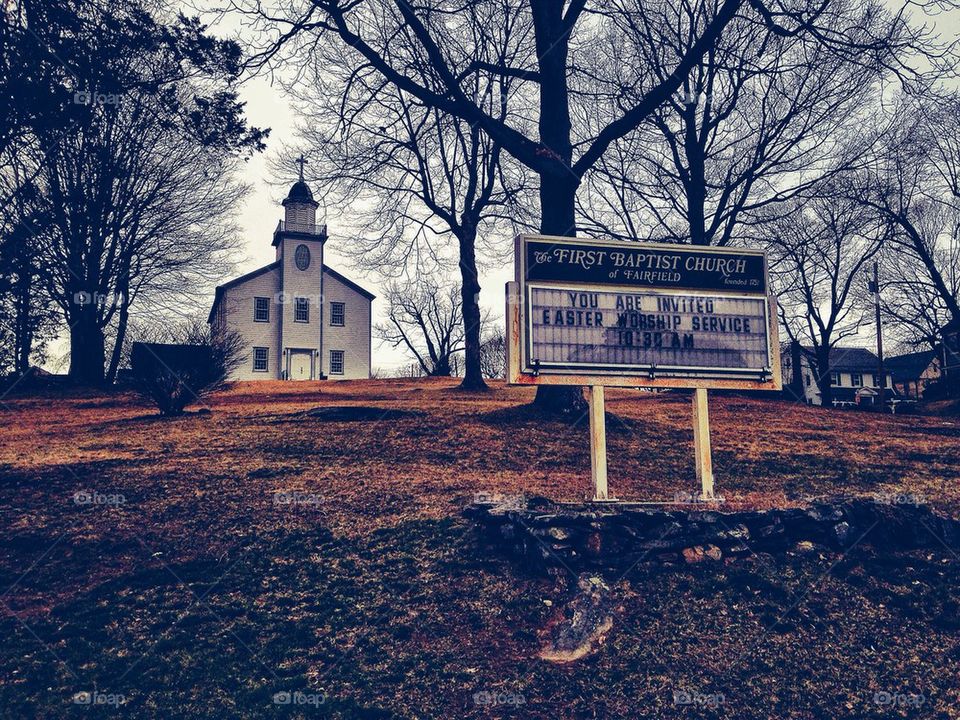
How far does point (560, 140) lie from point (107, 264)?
18927 millimetres

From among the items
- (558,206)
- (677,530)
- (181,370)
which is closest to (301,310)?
(181,370)

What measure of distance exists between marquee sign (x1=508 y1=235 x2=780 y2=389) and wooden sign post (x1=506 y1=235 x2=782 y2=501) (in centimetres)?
1

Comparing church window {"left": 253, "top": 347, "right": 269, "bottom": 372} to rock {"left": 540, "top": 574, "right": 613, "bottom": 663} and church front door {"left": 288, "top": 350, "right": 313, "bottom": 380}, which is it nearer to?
church front door {"left": 288, "top": 350, "right": 313, "bottom": 380}

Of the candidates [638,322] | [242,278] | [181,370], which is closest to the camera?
[638,322]

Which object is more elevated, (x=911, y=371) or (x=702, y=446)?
(x=911, y=371)

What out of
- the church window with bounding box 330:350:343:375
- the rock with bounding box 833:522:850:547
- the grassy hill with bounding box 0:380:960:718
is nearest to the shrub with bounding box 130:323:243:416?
the grassy hill with bounding box 0:380:960:718

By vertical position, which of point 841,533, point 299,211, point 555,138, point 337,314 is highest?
point 299,211

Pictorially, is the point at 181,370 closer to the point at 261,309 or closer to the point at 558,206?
the point at 558,206

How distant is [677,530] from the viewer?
833 cm

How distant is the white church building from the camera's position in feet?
130

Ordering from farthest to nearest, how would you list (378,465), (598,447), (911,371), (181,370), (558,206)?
(911,371), (181,370), (558,206), (378,465), (598,447)

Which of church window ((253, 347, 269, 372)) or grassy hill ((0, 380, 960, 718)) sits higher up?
church window ((253, 347, 269, 372))

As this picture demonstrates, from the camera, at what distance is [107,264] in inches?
995

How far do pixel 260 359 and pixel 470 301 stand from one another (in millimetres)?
20567
